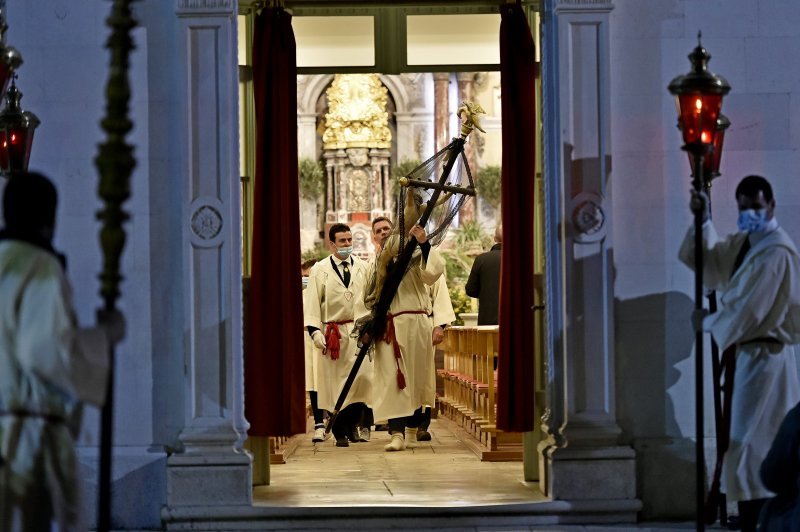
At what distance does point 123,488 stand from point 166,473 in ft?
0.96

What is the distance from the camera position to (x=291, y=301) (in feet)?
32.8

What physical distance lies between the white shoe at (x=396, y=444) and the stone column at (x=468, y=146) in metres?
9.81

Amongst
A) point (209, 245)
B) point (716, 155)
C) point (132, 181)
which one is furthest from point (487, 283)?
point (132, 181)

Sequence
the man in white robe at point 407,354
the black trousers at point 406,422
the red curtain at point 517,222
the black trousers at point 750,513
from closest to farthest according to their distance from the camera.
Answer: the black trousers at point 750,513 < the red curtain at point 517,222 < the man in white robe at point 407,354 < the black trousers at point 406,422

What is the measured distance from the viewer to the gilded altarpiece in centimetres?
2284

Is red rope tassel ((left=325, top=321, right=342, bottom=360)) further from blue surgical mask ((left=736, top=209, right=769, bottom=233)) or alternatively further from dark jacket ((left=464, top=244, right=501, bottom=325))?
blue surgical mask ((left=736, top=209, right=769, bottom=233))

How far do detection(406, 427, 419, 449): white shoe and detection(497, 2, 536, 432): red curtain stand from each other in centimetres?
326

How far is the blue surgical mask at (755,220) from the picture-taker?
8.29m

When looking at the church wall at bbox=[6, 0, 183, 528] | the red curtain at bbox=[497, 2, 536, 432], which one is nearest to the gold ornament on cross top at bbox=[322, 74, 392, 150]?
the red curtain at bbox=[497, 2, 536, 432]

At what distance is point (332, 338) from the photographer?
13789 mm

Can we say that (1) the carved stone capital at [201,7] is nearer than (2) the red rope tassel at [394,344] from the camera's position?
Yes

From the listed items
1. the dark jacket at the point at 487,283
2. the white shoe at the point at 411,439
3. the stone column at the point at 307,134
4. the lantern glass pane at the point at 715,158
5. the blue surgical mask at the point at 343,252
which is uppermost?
the stone column at the point at 307,134

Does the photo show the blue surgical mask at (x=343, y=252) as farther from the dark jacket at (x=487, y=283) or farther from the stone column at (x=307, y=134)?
the stone column at (x=307, y=134)

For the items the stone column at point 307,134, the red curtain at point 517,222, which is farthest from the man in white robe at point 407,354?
the stone column at point 307,134
